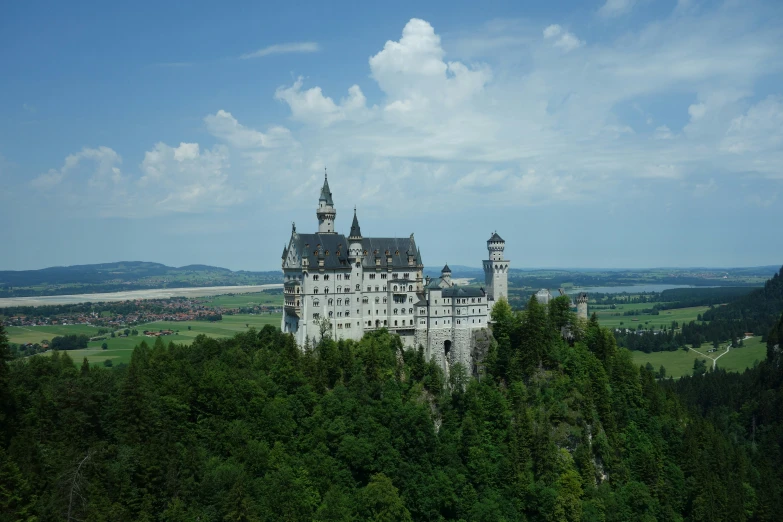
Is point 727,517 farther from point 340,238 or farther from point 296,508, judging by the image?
point 340,238

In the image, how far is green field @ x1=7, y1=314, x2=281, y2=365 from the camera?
133750mm

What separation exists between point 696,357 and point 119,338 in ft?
495

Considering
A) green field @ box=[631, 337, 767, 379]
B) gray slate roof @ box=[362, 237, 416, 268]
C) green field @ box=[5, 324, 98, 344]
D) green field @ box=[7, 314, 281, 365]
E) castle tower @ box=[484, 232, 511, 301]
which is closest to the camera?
gray slate roof @ box=[362, 237, 416, 268]

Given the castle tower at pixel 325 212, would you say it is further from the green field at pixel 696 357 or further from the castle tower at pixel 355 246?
the green field at pixel 696 357

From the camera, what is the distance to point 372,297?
9056 cm

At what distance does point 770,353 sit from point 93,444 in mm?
134005

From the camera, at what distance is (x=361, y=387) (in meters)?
78.9

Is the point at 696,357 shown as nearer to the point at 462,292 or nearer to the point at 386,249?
the point at 462,292

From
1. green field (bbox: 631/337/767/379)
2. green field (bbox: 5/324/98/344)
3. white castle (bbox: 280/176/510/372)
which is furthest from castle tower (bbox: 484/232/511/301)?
green field (bbox: 5/324/98/344)

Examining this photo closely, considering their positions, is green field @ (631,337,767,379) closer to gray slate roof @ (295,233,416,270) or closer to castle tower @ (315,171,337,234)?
gray slate roof @ (295,233,416,270)

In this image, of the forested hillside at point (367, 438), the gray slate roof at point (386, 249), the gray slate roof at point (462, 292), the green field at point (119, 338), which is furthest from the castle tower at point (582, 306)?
the green field at point (119, 338)

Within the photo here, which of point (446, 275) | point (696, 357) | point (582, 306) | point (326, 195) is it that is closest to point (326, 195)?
point (326, 195)

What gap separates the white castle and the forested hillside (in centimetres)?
339

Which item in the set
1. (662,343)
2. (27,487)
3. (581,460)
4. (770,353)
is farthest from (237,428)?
(662,343)
